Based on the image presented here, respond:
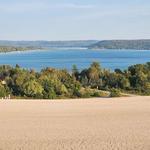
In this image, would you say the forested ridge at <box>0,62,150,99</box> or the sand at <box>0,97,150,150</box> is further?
the forested ridge at <box>0,62,150,99</box>

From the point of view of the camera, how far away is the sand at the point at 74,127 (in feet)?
41.0

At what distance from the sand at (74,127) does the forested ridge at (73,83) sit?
9.98 meters

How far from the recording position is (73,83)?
135ft

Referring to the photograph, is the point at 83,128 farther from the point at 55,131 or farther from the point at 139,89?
the point at 139,89

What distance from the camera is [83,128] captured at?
1541 cm

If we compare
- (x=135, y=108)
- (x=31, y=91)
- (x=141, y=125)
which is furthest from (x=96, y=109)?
(x=31, y=91)

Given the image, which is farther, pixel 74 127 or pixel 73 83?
pixel 73 83

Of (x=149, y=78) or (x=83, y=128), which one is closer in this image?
(x=83, y=128)

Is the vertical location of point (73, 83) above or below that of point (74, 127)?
above

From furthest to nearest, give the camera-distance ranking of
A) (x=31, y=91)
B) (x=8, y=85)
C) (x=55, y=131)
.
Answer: (x=8, y=85)
(x=31, y=91)
(x=55, y=131)

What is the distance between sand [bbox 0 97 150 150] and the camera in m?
12.5

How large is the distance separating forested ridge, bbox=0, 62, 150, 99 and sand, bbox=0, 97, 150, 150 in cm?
998

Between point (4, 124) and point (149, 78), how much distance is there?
96.4ft

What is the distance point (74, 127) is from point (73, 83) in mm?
25572
